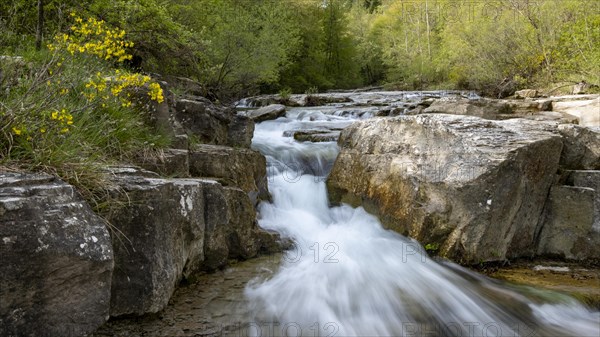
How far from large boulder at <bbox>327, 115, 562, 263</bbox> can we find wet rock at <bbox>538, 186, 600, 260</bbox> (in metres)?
0.19

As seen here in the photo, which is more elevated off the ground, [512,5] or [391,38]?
[391,38]

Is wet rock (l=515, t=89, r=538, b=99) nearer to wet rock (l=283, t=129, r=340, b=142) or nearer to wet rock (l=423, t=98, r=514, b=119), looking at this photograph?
wet rock (l=423, t=98, r=514, b=119)

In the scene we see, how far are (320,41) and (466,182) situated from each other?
3026 centimetres

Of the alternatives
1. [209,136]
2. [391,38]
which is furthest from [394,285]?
[391,38]

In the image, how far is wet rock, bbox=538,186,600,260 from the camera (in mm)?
5570

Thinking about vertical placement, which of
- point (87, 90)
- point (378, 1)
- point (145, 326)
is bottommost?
point (145, 326)

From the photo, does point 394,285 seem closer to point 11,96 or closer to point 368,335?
point 368,335

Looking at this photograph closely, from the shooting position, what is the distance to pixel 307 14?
32.3m

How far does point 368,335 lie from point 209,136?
14.3ft

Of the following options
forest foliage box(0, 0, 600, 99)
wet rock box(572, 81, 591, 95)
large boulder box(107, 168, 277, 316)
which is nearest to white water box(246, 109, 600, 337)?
large boulder box(107, 168, 277, 316)

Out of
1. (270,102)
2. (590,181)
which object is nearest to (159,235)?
(590,181)

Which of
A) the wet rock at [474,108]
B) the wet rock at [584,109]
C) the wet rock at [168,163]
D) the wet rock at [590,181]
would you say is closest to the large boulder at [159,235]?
the wet rock at [168,163]

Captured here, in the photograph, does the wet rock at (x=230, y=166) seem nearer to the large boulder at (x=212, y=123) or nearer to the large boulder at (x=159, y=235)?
the large boulder at (x=212, y=123)

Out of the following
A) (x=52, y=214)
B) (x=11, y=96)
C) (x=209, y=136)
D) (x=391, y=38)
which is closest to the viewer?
(x=52, y=214)
